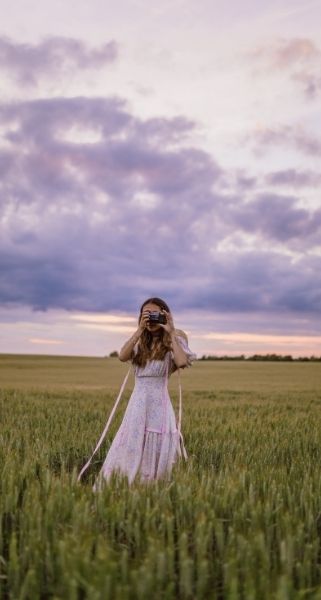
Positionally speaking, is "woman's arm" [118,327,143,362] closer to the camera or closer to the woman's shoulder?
the camera

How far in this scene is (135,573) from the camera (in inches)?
121

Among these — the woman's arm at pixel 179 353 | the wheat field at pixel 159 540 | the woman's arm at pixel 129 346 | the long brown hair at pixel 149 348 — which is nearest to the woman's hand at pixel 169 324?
the woman's arm at pixel 179 353

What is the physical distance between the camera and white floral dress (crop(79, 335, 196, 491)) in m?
6.63

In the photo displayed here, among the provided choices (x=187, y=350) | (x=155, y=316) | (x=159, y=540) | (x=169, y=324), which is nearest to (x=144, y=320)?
(x=155, y=316)

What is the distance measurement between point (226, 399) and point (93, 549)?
16.5m

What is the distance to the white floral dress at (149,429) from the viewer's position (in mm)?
6633

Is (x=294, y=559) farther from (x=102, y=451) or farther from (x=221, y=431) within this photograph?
(x=221, y=431)

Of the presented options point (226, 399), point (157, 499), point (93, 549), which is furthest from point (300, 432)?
point (226, 399)

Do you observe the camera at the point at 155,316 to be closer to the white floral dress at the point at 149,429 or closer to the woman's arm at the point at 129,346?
the woman's arm at the point at 129,346

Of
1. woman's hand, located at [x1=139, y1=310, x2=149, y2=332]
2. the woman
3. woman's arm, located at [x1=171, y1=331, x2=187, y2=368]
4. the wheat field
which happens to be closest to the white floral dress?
the woman

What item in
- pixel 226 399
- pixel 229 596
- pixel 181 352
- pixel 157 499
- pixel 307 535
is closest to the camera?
pixel 229 596

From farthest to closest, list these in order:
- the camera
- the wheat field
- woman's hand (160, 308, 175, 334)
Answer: woman's hand (160, 308, 175, 334) < the camera < the wheat field

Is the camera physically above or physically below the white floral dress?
above

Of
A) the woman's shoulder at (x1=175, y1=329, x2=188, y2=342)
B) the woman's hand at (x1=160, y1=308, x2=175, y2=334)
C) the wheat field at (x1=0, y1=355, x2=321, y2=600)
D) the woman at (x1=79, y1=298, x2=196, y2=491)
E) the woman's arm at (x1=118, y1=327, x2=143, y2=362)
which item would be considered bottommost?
the wheat field at (x1=0, y1=355, x2=321, y2=600)
